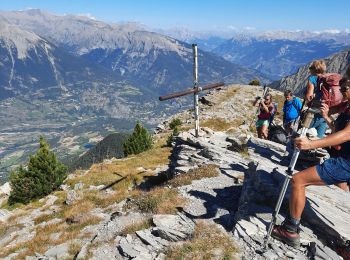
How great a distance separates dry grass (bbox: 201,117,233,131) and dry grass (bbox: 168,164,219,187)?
3778cm

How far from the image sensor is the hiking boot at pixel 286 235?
10156 mm

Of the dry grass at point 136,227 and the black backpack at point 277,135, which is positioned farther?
the black backpack at point 277,135

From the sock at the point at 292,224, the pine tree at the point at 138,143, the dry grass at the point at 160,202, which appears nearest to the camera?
the sock at the point at 292,224

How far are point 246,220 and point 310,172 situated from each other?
10.9 ft

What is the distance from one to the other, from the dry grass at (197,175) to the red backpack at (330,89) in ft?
23.6

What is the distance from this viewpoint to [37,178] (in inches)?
1314

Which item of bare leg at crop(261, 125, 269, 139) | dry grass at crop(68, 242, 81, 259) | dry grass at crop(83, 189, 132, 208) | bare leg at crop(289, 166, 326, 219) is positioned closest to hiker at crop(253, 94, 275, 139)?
bare leg at crop(261, 125, 269, 139)

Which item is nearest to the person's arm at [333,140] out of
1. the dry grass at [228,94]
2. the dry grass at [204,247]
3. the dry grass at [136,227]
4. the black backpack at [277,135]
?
the dry grass at [204,247]

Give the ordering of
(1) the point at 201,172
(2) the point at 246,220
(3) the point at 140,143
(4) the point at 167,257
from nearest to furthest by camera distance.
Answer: (4) the point at 167,257, (2) the point at 246,220, (1) the point at 201,172, (3) the point at 140,143

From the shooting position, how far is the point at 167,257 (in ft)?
36.1

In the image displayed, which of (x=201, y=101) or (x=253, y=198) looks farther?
(x=201, y=101)

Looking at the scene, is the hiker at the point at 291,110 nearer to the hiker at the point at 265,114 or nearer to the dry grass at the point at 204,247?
the hiker at the point at 265,114

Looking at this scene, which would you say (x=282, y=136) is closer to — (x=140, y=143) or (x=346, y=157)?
(x=346, y=157)

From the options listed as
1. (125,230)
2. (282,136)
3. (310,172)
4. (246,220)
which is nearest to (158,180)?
(282,136)
